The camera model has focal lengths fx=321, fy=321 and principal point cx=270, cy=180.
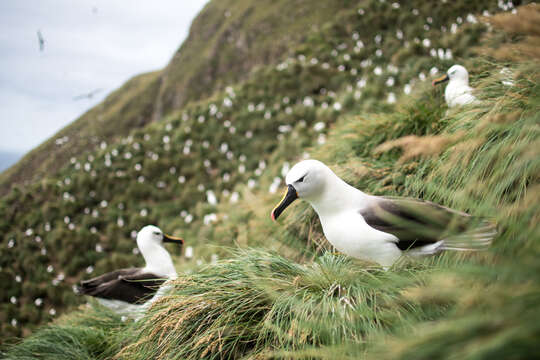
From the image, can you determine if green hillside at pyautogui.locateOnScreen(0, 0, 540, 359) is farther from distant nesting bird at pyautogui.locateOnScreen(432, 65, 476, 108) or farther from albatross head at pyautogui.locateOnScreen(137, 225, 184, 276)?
albatross head at pyautogui.locateOnScreen(137, 225, 184, 276)

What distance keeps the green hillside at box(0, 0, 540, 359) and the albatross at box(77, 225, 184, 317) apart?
0.91 feet

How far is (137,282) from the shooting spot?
354cm

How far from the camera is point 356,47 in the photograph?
490 inches

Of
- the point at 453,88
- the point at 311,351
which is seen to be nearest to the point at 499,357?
the point at 311,351

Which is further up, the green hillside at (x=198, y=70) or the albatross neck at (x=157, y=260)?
the green hillside at (x=198, y=70)

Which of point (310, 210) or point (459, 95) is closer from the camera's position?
point (459, 95)

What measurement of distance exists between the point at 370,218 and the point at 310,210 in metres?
1.54

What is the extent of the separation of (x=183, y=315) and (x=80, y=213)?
1152 centimetres

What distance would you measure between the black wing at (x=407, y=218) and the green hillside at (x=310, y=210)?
177 mm

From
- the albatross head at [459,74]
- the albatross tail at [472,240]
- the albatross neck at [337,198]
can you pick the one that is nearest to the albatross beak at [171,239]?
the albatross neck at [337,198]

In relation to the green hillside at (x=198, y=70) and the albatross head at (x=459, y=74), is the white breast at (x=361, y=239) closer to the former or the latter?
the albatross head at (x=459, y=74)

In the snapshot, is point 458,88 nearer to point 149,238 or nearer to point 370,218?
point 370,218

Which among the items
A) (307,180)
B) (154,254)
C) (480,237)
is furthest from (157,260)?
(480,237)

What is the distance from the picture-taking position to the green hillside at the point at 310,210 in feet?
4.64
